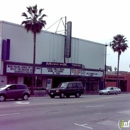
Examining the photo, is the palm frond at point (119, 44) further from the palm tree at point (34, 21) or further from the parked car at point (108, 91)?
the palm tree at point (34, 21)

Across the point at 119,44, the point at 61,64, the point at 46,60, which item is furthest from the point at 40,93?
the point at 119,44

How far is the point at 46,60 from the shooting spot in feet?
145

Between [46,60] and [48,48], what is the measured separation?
1.95 m

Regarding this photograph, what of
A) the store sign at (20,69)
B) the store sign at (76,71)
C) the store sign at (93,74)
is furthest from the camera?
the store sign at (93,74)

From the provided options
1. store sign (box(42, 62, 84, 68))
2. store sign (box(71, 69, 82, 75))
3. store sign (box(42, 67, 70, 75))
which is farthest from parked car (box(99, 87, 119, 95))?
store sign (box(42, 67, 70, 75))

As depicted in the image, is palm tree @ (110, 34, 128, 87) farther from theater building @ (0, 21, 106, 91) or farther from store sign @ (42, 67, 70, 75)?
store sign @ (42, 67, 70, 75)

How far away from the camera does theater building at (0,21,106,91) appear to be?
38.2 m

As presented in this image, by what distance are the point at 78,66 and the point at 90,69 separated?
5.60 meters

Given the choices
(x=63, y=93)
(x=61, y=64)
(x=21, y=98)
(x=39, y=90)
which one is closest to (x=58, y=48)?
(x=61, y=64)

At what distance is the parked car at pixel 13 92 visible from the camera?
996 inches

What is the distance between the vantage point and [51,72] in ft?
143

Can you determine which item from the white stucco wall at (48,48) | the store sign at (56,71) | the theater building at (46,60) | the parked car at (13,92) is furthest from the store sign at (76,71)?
the parked car at (13,92)

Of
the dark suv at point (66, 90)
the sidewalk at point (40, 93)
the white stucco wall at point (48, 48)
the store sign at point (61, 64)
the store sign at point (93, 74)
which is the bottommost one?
the sidewalk at point (40, 93)

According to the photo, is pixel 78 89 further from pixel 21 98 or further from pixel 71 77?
pixel 71 77
